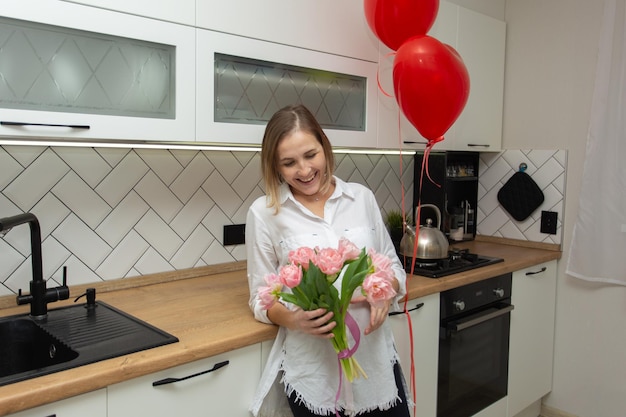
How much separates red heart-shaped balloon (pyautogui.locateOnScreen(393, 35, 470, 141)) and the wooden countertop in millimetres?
634

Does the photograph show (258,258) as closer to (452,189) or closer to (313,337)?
(313,337)

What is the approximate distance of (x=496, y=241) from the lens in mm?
3014

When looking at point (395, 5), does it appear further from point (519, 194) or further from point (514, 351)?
point (514, 351)

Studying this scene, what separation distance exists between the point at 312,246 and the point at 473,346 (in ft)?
3.70

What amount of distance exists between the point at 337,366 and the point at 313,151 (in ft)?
2.02

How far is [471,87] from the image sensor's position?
2.69m

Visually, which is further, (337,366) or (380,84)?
(380,84)

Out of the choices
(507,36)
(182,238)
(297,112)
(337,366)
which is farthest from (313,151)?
(507,36)

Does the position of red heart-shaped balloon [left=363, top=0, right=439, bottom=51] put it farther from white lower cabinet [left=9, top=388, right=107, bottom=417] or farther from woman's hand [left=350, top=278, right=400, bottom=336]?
white lower cabinet [left=9, top=388, right=107, bottom=417]


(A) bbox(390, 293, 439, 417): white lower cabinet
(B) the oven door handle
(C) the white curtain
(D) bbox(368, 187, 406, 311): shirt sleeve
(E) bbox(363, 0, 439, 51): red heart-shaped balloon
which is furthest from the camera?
(C) the white curtain

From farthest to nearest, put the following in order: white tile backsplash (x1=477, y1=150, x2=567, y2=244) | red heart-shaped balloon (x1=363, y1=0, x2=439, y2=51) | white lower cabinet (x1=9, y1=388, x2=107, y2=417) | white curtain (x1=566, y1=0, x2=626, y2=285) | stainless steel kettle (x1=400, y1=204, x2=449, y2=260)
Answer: white tile backsplash (x1=477, y1=150, x2=567, y2=244) → white curtain (x1=566, y1=0, x2=626, y2=285) → stainless steel kettle (x1=400, y1=204, x2=449, y2=260) → red heart-shaped balloon (x1=363, y1=0, x2=439, y2=51) → white lower cabinet (x1=9, y1=388, x2=107, y2=417)

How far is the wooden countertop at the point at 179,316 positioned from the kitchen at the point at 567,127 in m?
0.42

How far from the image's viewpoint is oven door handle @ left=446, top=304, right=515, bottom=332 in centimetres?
210

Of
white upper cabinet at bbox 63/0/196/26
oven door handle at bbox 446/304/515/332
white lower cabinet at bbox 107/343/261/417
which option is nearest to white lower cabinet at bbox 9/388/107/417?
white lower cabinet at bbox 107/343/261/417
